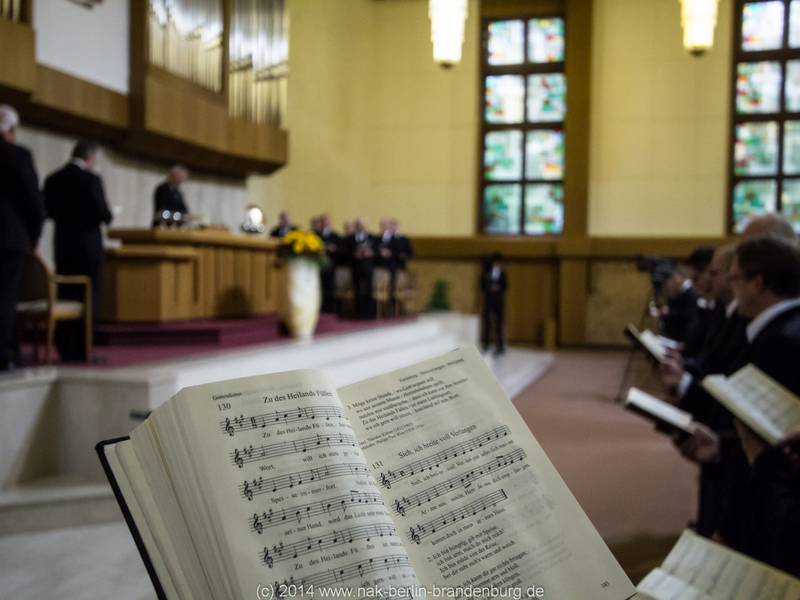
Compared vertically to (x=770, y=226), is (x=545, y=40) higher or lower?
higher

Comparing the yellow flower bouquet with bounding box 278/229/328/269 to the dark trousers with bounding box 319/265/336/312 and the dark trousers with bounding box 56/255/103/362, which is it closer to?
the dark trousers with bounding box 56/255/103/362

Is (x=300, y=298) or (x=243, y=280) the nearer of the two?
(x=300, y=298)

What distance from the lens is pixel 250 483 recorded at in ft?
2.84

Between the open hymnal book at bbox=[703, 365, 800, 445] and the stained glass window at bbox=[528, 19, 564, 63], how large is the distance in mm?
12452

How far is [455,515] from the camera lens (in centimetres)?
103

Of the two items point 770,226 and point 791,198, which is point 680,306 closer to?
point 770,226

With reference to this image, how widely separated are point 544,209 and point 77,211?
1002cm

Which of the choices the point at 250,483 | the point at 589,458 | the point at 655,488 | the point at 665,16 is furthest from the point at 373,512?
the point at 665,16

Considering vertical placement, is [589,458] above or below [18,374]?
below

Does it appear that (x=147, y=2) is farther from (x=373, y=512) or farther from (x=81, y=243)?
(x=373, y=512)

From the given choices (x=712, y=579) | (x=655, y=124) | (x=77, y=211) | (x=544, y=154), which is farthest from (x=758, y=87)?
A: (x=712, y=579)

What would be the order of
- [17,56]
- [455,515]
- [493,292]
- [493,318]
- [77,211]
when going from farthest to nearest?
1. [493,318]
2. [493,292]
3. [17,56]
4. [77,211]
5. [455,515]

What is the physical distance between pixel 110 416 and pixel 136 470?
334 cm

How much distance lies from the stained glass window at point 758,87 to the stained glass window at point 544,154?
3.07 m
